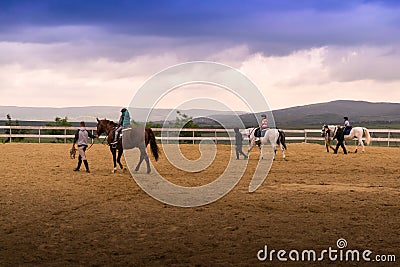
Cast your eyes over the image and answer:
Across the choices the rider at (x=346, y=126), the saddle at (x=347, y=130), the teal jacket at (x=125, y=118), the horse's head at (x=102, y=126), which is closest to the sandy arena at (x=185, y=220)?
the horse's head at (x=102, y=126)

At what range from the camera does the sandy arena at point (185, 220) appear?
7.62 meters

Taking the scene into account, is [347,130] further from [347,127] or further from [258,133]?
[258,133]

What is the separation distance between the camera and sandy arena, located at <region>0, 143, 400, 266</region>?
7621 millimetres

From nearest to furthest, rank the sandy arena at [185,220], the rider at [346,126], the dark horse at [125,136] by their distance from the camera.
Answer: the sandy arena at [185,220] < the dark horse at [125,136] < the rider at [346,126]

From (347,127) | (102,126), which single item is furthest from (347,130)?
(102,126)

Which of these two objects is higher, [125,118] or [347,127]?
[125,118]

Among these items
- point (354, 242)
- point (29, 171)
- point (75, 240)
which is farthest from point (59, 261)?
point (29, 171)

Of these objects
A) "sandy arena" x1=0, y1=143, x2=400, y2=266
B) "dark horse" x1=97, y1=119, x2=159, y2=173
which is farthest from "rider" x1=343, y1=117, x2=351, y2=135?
"dark horse" x1=97, y1=119, x2=159, y2=173

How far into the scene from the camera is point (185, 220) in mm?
9953

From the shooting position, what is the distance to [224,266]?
6.98 meters

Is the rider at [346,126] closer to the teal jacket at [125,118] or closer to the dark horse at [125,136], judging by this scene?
the dark horse at [125,136]

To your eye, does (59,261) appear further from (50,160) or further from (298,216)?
(50,160)

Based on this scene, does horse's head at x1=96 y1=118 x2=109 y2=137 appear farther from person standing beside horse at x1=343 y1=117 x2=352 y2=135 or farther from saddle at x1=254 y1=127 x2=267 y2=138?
person standing beside horse at x1=343 y1=117 x2=352 y2=135

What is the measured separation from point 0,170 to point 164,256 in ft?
42.2
